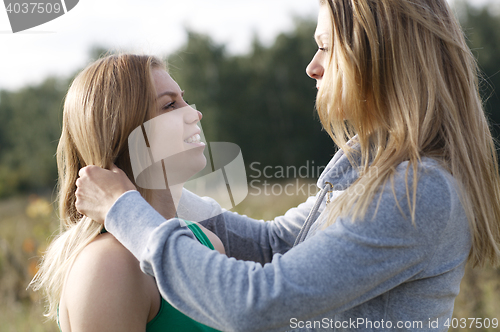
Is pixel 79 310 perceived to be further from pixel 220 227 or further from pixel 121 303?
pixel 220 227

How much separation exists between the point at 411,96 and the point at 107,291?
47.5 inches

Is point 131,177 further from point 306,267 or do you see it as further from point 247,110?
point 247,110

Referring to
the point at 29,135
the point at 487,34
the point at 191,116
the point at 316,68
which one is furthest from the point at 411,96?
the point at 29,135

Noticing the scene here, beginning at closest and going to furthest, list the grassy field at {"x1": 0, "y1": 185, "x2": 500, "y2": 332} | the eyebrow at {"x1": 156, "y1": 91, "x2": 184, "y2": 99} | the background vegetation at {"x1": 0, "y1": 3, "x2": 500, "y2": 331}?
1. the eyebrow at {"x1": 156, "y1": 91, "x2": 184, "y2": 99}
2. the grassy field at {"x1": 0, "y1": 185, "x2": 500, "y2": 332}
3. the background vegetation at {"x1": 0, "y1": 3, "x2": 500, "y2": 331}

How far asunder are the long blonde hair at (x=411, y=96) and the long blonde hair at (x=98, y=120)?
2.54 ft

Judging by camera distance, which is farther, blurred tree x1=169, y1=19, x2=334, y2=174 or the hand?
blurred tree x1=169, y1=19, x2=334, y2=174

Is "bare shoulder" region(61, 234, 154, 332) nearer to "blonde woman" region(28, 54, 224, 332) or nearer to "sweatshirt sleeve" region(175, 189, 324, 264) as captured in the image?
"blonde woman" region(28, 54, 224, 332)

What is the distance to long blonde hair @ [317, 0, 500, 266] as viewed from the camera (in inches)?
48.0

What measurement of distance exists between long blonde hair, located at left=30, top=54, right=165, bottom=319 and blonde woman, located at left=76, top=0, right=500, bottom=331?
0.22 meters

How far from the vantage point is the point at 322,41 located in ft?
4.80

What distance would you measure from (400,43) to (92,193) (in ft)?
3.81

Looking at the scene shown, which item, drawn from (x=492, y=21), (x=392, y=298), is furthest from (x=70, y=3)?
(x=492, y=21)

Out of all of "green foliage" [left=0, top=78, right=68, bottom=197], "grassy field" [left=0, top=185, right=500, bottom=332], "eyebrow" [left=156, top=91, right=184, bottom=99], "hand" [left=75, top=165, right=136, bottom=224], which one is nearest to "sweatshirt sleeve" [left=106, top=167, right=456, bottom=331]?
"hand" [left=75, top=165, right=136, bottom=224]

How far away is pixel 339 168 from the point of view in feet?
4.66
